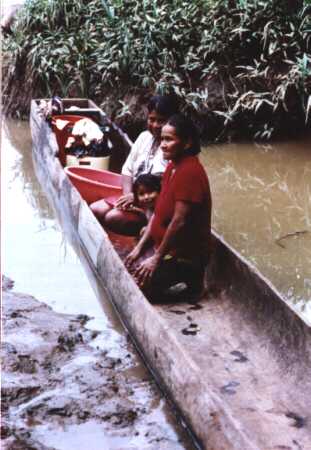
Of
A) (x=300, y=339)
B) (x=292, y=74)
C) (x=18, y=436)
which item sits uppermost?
(x=292, y=74)

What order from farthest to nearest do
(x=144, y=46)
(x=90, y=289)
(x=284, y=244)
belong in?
1. (x=144, y=46)
2. (x=284, y=244)
3. (x=90, y=289)

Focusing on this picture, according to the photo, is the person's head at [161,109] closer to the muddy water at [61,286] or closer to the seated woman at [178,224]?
the seated woman at [178,224]

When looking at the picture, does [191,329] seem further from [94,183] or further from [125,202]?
[94,183]

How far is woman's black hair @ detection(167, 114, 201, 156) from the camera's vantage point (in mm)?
3830

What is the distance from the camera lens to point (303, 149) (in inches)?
335

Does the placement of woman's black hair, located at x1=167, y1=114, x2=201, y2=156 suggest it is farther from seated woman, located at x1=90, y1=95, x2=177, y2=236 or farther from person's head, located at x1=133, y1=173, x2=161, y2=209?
seated woman, located at x1=90, y1=95, x2=177, y2=236

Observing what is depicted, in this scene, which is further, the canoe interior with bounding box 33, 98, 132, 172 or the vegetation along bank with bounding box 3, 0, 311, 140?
the vegetation along bank with bounding box 3, 0, 311, 140

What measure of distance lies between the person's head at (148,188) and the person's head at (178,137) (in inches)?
22.3

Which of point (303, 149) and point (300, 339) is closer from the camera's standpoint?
point (300, 339)

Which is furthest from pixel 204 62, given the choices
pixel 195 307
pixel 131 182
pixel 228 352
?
pixel 228 352

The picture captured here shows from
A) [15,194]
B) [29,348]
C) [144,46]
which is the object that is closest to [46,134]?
[15,194]

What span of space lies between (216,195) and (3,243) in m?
2.12

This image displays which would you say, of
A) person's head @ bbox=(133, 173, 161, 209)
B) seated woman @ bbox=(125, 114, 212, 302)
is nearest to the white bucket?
person's head @ bbox=(133, 173, 161, 209)

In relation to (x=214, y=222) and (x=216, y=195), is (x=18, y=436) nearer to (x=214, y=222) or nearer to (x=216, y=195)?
(x=214, y=222)
